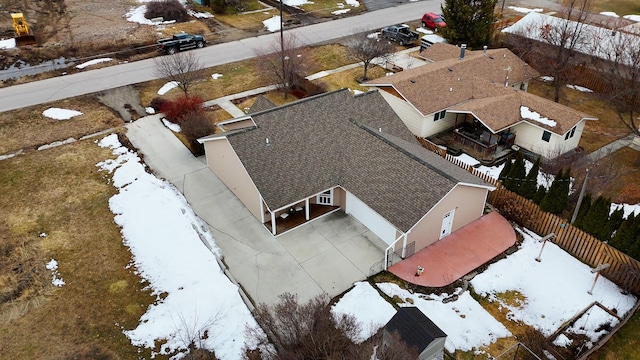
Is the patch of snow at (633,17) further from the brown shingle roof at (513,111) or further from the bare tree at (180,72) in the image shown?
the bare tree at (180,72)

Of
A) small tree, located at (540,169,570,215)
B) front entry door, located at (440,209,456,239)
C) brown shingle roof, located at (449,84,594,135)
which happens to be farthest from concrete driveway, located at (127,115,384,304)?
brown shingle roof, located at (449,84,594,135)

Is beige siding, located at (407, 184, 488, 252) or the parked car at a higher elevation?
the parked car

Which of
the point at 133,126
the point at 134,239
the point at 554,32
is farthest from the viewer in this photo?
the point at 554,32

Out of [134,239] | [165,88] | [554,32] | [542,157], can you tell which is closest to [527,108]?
Result: [542,157]

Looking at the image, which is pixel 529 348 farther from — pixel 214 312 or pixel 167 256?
pixel 167 256

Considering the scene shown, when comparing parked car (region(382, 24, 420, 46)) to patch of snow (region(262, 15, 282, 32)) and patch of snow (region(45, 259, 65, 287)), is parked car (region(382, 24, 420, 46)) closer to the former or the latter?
patch of snow (region(262, 15, 282, 32))

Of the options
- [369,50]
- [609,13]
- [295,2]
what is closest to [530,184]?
[369,50]

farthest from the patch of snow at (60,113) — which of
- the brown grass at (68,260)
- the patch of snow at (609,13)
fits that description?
the patch of snow at (609,13)
